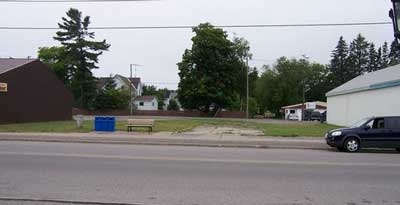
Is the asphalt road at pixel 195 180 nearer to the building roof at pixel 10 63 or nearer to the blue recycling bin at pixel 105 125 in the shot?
the blue recycling bin at pixel 105 125

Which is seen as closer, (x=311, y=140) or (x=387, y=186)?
(x=387, y=186)

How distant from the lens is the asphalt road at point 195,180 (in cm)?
789

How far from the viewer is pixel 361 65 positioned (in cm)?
10875

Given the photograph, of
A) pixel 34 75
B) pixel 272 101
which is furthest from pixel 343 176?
pixel 272 101

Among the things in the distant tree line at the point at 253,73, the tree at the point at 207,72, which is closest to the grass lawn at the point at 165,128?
the distant tree line at the point at 253,73

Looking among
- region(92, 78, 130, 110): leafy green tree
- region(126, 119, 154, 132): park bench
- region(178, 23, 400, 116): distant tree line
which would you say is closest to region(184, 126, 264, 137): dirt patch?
region(126, 119, 154, 132): park bench

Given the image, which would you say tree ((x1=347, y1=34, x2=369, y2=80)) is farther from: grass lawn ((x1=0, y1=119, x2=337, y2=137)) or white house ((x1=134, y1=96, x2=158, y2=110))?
grass lawn ((x1=0, y1=119, x2=337, y2=137))

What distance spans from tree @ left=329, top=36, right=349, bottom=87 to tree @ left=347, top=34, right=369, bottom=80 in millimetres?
1206

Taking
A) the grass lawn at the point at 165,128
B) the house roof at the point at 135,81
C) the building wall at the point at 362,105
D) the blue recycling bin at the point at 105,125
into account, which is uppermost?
the house roof at the point at 135,81

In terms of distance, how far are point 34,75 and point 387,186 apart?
35.0 m

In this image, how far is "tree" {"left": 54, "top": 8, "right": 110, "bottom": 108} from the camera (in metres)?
72.6

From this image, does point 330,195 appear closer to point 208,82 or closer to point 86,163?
point 86,163

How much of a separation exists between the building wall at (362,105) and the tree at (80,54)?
43.4 meters

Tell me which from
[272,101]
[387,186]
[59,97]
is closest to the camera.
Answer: [387,186]
